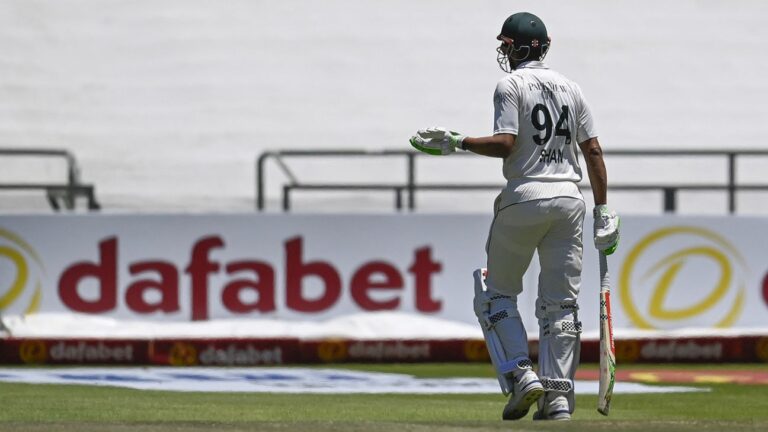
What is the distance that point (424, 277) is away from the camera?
1390 centimetres

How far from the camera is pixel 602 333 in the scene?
809cm

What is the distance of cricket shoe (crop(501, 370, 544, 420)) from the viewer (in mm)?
7797

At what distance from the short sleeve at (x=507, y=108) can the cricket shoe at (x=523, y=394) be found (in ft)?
3.54

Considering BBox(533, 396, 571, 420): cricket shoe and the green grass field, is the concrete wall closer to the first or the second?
the green grass field

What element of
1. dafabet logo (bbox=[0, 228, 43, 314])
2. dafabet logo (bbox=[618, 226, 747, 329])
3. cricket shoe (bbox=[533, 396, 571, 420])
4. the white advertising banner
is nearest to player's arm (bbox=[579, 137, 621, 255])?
cricket shoe (bbox=[533, 396, 571, 420])

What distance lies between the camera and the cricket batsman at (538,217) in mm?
7922

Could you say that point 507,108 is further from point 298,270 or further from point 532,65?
point 298,270

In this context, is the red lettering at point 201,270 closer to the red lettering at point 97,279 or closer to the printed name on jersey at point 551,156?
the red lettering at point 97,279

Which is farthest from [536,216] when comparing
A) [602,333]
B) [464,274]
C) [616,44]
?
[616,44]

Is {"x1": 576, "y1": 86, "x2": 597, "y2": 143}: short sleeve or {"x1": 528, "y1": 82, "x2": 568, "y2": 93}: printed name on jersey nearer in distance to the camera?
{"x1": 528, "y1": 82, "x2": 568, "y2": 93}: printed name on jersey

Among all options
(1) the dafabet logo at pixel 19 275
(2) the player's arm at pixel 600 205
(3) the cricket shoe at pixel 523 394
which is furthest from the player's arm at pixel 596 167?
(1) the dafabet logo at pixel 19 275

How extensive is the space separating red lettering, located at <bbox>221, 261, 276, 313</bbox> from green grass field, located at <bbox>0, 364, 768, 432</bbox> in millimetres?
3108

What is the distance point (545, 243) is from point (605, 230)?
0.29 m

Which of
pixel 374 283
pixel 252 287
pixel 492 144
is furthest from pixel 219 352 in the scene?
pixel 492 144
